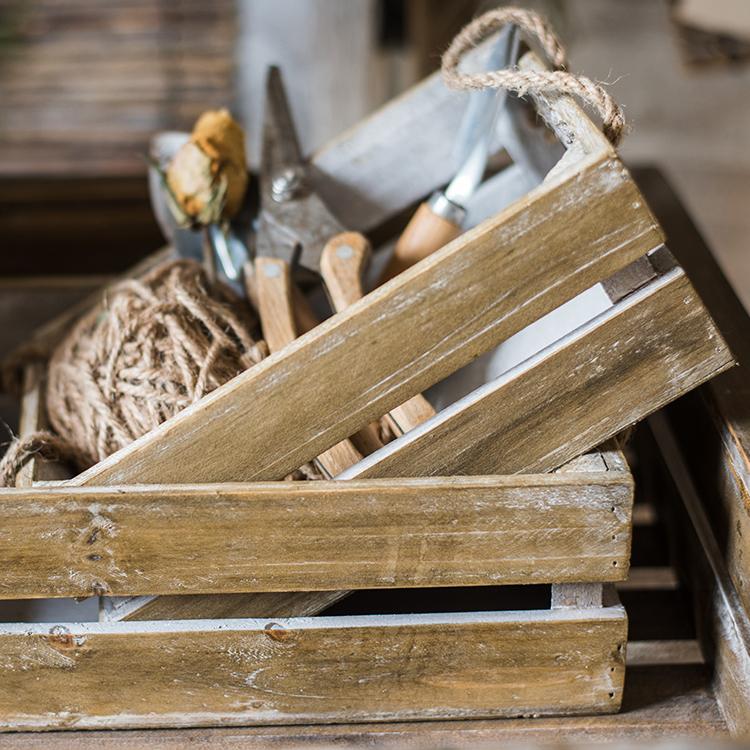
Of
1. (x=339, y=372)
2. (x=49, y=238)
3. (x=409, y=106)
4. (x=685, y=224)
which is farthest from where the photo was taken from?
(x=49, y=238)

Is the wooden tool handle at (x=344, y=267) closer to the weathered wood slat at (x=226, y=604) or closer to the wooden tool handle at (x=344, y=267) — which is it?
the wooden tool handle at (x=344, y=267)

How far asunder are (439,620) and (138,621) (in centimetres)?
24

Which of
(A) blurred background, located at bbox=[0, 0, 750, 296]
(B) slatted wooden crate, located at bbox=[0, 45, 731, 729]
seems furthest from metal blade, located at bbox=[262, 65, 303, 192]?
(A) blurred background, located at bbox=[0, 0, 750, 296]

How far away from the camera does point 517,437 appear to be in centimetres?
76

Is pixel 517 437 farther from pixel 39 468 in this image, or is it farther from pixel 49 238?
pixel 49 238

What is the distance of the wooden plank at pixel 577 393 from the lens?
29.0 inches

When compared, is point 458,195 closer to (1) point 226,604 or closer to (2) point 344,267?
(2) point 344,267

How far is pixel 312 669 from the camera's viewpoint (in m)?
0.80

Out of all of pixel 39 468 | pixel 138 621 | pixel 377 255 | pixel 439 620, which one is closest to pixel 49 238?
pixel 377 255

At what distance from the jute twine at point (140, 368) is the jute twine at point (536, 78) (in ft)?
0.95

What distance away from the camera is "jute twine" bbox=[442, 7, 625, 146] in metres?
0.74

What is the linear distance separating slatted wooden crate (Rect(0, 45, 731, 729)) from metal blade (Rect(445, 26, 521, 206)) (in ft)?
0.64

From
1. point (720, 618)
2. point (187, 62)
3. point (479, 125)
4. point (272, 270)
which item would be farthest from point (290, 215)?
point (187, 62)

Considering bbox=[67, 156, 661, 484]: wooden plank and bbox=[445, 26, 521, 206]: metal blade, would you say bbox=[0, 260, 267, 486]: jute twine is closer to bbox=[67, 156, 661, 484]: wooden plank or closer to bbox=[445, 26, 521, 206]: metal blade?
bbox=[67, 156, 661, 484]: wooden plank
